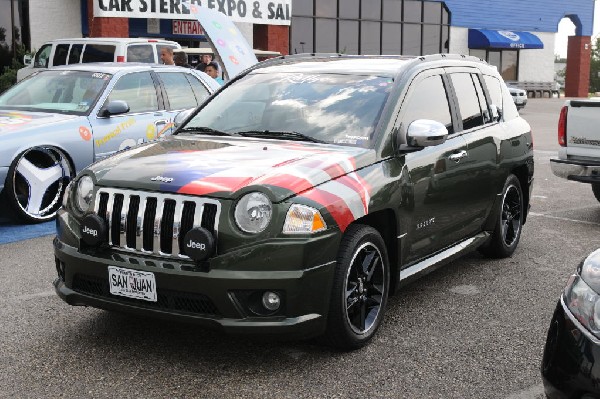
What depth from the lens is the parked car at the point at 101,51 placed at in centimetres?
1417

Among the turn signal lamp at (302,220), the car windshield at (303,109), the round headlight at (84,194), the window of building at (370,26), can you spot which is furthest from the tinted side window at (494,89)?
the window of building at (370,26)

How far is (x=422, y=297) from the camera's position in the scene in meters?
5.48

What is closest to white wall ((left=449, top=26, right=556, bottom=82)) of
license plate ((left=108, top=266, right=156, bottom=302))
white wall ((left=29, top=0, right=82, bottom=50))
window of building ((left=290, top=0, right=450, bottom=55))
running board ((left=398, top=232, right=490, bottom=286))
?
window of building ((left=290, top=0, right=450, bottom=55))

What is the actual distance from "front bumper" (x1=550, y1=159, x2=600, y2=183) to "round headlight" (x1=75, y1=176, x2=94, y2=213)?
532 centimetres

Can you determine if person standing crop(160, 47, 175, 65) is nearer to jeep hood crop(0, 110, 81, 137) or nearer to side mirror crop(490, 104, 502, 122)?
jeep hood crop(0, 110, 81, 137)

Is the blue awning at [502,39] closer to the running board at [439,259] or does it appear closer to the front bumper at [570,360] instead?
the running board at [439,259]

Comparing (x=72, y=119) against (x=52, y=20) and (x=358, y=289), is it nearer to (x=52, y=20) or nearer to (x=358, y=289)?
(x=358, y=289)

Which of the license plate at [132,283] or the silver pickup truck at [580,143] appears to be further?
the silver pickup truck at [580,143]

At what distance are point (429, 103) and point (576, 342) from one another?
109 inches

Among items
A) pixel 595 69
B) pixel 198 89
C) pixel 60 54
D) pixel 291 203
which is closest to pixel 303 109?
pixel 291 203

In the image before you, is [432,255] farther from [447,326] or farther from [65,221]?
[65,221]

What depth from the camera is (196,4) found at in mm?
18625

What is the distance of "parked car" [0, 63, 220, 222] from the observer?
7.75 metres

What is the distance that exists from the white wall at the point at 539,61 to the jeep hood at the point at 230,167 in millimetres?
43311
